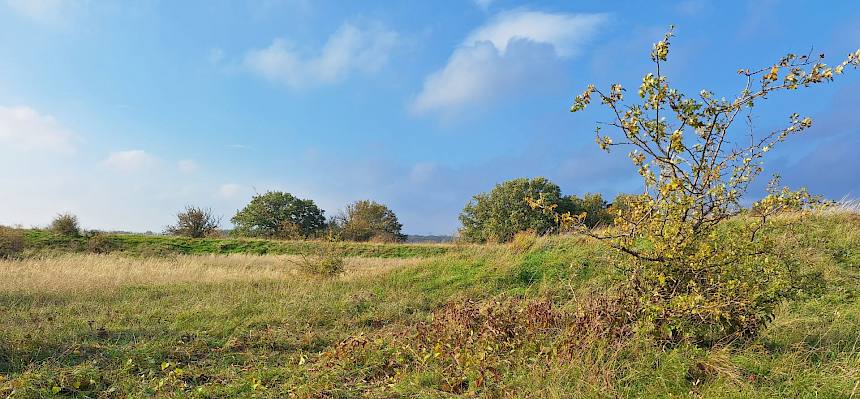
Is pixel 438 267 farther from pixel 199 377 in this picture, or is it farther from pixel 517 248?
pixel 199 377

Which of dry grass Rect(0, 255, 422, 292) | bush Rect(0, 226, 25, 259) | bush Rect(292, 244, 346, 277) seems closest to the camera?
dry grass Rect(0, 255, 422, 292)

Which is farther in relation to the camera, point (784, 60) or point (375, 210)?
point (375, 210)

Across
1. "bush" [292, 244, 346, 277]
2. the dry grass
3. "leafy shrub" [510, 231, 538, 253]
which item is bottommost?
the dry grass

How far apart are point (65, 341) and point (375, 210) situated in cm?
4997

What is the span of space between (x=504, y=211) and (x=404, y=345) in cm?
3981

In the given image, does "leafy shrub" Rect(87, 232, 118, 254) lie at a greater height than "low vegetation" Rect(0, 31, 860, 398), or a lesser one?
greater

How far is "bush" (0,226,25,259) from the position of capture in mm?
21453

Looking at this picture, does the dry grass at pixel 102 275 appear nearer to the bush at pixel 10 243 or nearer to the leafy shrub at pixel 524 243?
the leafy shrub at pixel 524 243

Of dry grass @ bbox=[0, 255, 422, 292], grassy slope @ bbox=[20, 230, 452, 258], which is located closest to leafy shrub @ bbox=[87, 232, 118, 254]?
grassy slope @ bbox=[20, 230, 452, 258]

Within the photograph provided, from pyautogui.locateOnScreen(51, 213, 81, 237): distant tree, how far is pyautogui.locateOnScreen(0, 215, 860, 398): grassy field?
22.3m

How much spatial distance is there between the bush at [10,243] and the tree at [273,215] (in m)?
23.4

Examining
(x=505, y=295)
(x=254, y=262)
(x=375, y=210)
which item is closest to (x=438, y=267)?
(x=505, y=295)

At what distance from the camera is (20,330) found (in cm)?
691

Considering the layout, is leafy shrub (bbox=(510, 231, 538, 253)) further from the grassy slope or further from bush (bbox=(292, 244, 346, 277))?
the grassy slope
